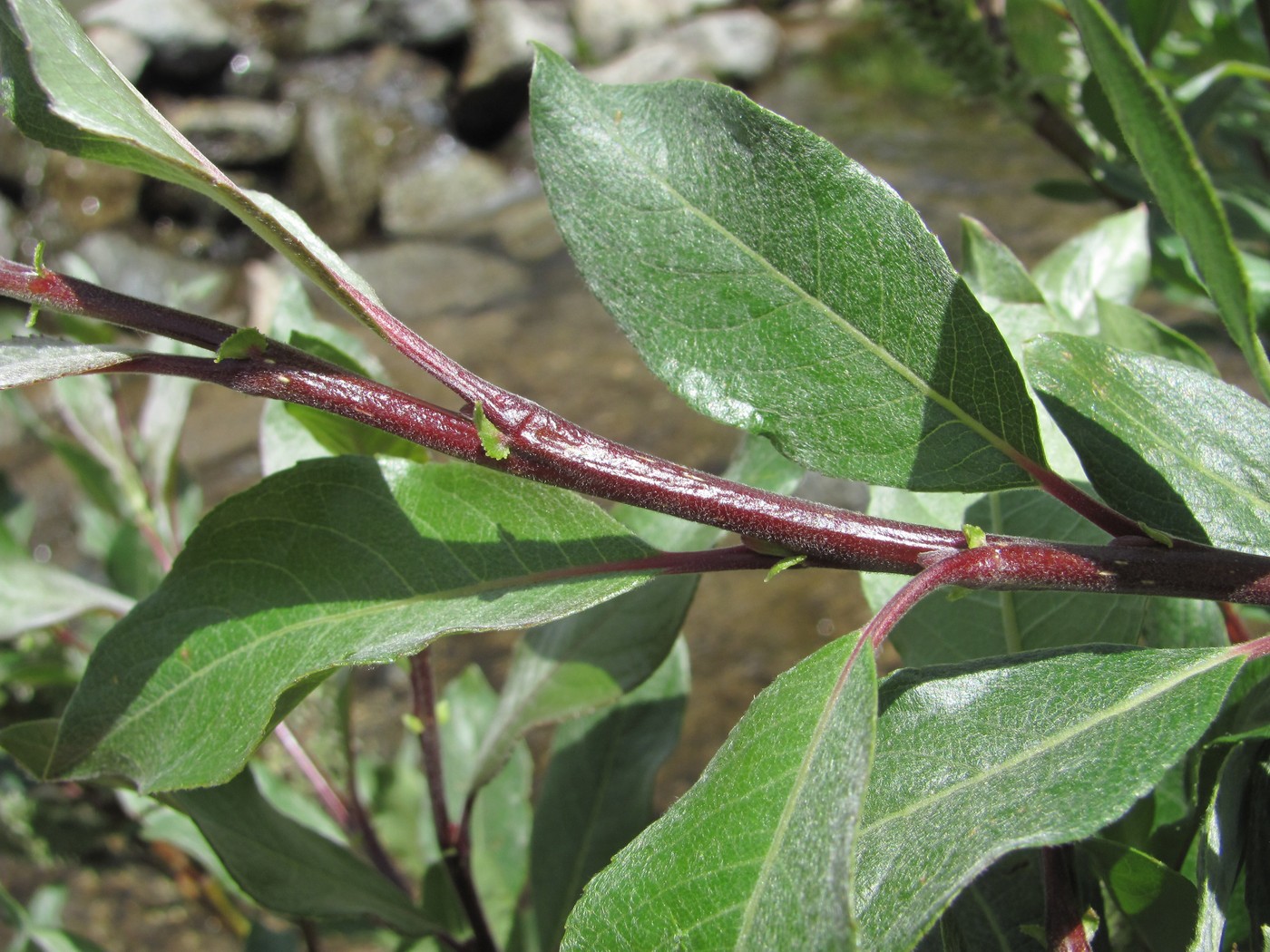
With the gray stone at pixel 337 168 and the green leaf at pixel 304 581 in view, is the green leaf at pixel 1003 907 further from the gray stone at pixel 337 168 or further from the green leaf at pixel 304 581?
the gray stone at pixel 337 168

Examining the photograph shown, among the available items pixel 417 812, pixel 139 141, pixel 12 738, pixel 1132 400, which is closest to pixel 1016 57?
pixel 1132 400

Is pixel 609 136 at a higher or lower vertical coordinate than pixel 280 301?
higher

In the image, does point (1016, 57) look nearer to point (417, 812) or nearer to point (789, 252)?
point (789, 252)

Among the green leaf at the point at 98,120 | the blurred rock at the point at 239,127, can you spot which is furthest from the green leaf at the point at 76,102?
the blurred rock at the point at 239,127

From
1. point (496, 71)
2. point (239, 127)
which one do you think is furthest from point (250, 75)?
point (496, 71)

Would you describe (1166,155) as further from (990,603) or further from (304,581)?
(304,581)

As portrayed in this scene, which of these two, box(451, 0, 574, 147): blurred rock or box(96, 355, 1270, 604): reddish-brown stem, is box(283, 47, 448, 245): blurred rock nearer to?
box(451, 0, 574, 147): blurred rock
